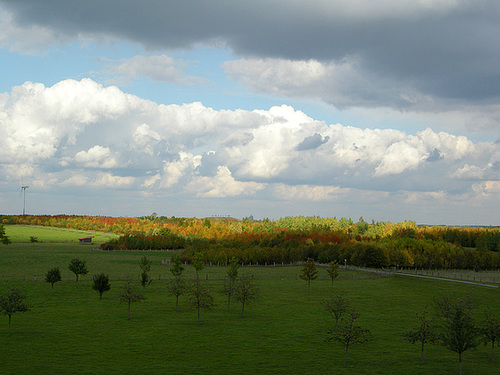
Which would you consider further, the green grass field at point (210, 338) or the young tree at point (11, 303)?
the young tree at point (11, 303)

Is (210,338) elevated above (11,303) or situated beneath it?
situated beneath

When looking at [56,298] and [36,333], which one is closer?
[36,333]

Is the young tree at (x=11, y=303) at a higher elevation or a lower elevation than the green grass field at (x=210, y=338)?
higher

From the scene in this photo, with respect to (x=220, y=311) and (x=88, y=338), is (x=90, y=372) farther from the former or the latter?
(x=220, y=311)

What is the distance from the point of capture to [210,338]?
57.7 metres

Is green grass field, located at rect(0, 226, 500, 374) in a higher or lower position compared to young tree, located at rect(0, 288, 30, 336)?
lower

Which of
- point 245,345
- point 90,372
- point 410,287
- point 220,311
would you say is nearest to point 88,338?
point 90,372

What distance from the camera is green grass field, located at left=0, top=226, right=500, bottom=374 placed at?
46.5 metres

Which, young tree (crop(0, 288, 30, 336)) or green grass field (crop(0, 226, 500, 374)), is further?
young tree (crop(0, 288, 30, 336))

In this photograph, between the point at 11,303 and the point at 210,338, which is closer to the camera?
the point at 11,303

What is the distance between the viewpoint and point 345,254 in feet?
573

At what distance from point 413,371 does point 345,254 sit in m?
130

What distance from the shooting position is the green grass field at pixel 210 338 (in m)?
46.5

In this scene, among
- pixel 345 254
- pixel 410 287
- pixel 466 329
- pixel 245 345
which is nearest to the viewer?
pixel 466 329
